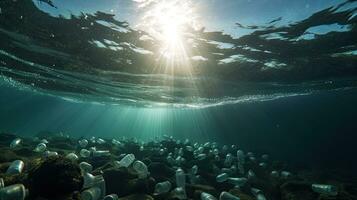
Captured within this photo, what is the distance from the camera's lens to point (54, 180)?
283 inches

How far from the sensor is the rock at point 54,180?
7.16 metres

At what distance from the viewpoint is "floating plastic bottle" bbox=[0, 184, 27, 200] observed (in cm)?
645

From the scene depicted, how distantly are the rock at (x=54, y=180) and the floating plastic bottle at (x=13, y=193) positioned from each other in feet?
1.32

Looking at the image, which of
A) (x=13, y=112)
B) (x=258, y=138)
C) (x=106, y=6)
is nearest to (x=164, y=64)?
(x=106, y=6)

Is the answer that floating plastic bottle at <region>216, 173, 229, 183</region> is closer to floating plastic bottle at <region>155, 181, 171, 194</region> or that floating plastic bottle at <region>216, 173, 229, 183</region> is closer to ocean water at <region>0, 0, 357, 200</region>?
ocean water at <region>0, 0, 357, 200</region>

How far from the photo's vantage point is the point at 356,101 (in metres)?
35.4

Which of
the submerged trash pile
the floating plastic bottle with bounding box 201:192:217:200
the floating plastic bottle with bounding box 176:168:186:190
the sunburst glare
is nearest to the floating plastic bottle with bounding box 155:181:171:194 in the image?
the submerged trash pile

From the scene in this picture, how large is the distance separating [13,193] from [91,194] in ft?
6.03

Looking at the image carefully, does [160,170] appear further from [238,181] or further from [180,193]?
[180,193]

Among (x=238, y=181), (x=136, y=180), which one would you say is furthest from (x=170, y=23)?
(x=136, y=180)

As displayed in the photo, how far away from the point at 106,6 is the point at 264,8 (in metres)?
6.57

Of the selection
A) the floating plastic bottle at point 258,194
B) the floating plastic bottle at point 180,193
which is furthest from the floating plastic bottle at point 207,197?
the floating plastic bottle at point 258,194

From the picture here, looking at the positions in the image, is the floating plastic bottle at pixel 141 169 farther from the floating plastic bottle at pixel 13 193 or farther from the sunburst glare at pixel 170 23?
the sunburst glare at pixel 170 23

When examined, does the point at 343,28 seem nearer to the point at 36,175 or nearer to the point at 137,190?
the point at 137,190
